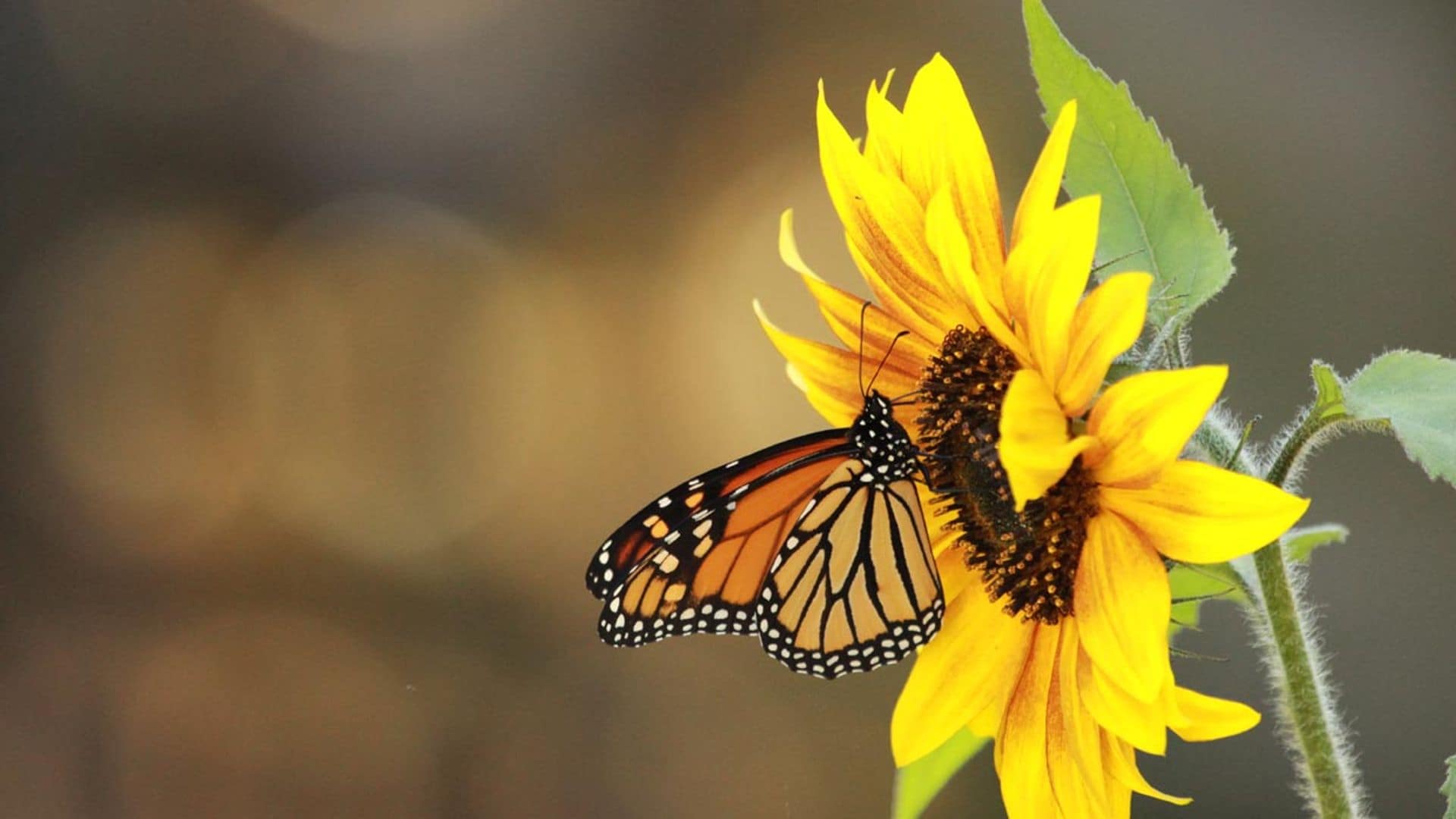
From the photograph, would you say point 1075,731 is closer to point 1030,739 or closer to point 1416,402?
point 1030,739

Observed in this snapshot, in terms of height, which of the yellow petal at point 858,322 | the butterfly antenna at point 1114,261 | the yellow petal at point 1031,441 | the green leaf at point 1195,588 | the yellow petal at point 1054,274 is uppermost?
the yellow petal at point 858,322

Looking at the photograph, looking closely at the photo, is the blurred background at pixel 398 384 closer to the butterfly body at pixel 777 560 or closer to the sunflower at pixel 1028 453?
the butterfly body at pixel 777 560

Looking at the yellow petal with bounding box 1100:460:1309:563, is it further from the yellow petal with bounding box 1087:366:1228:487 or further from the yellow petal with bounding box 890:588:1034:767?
the yellow petal with bounding box 890:588:1034:767

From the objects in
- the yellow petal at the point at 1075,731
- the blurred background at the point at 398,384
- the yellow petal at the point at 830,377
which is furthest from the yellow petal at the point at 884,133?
the blurred background at the point at 398,384

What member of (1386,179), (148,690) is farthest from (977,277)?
(148,690)

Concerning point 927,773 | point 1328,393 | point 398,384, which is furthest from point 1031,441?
point 398,384
